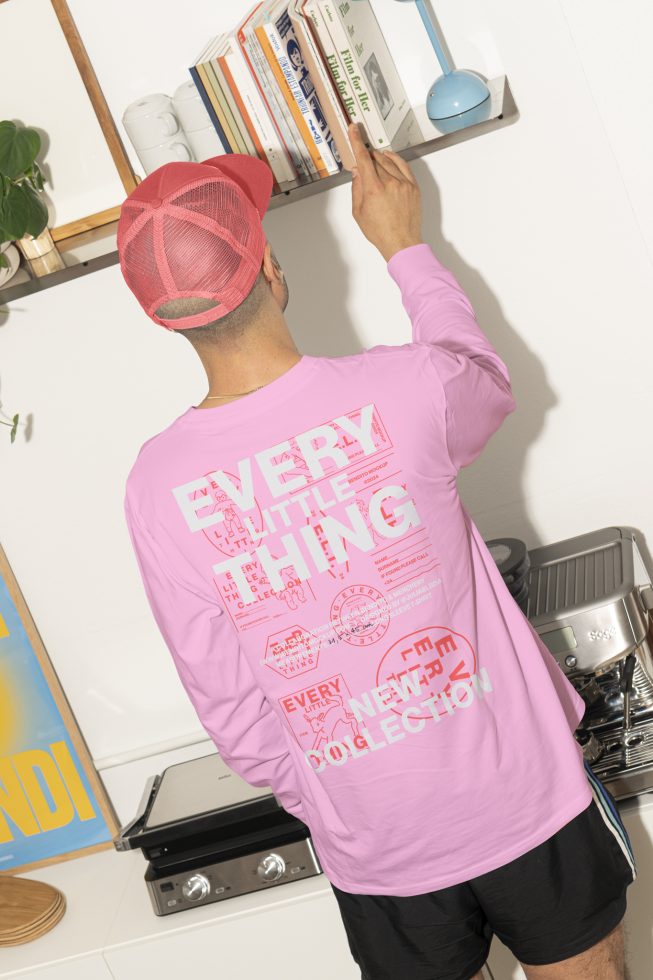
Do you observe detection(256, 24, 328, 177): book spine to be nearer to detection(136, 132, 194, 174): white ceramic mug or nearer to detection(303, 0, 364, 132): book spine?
detection(303, 0, 364, 132): book spine

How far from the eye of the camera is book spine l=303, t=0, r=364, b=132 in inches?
66.2

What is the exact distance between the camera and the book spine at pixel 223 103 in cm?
173

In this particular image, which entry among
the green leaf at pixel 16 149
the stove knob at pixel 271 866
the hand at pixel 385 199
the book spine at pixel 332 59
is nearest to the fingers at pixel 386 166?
the hand at pixel 385 199

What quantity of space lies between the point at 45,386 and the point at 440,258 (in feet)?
2.77

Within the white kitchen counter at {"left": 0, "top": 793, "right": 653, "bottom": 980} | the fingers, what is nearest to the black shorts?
the white kitchen counter at {"left": 0, "top": 793, "right": 653, "bottom": 980}

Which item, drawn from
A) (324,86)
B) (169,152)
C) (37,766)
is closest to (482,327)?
(324,86)

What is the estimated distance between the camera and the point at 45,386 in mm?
2121

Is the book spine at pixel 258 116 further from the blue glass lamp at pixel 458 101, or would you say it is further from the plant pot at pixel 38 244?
the plant pot at pixel 38 244

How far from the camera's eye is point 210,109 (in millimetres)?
1764

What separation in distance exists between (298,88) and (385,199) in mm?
280

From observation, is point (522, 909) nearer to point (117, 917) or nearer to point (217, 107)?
point (117, 917)

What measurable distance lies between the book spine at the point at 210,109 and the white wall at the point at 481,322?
21 cm

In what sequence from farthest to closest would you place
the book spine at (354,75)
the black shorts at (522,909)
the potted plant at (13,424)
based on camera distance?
1. the potted plant at (13,424)
2. the book spine at (354,75)
3. the black shorts at (522,909)

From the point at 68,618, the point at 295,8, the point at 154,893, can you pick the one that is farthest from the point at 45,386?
the point at 154,893
